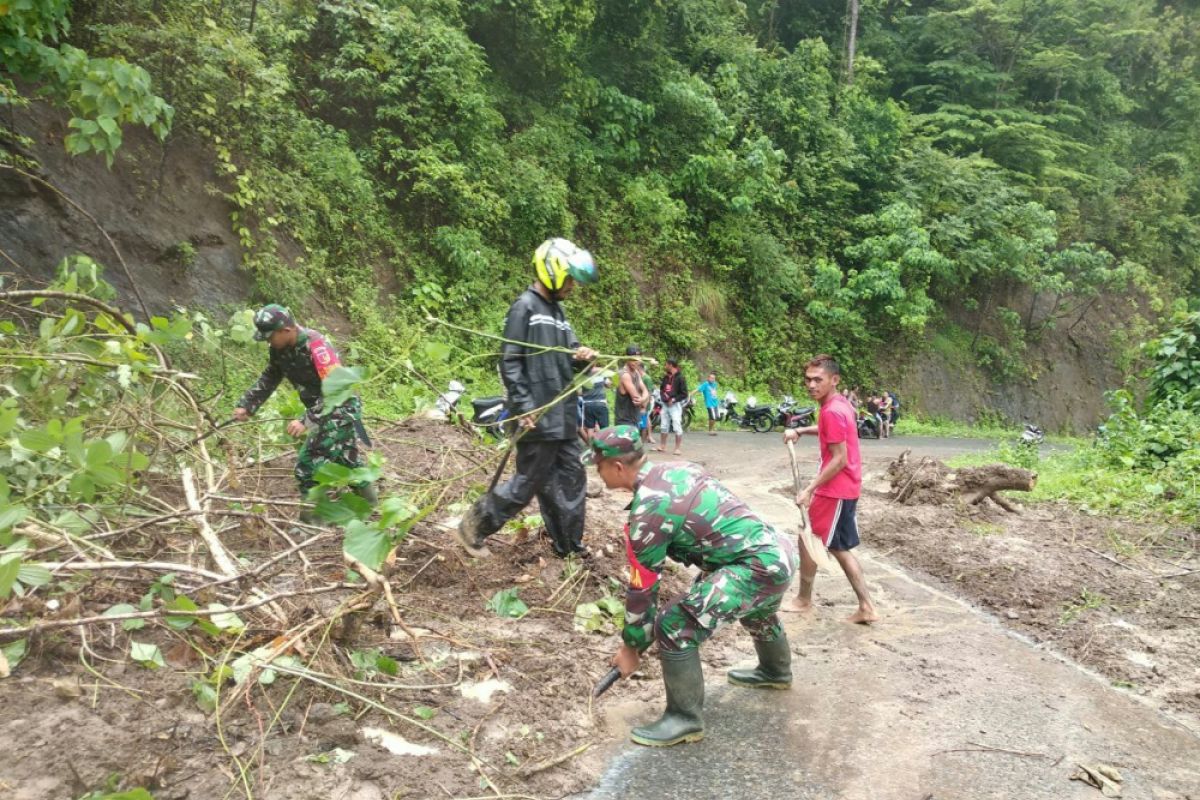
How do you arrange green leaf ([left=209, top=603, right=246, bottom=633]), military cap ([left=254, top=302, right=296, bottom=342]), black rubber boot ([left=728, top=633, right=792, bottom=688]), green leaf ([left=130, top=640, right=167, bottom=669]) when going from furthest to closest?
military cap ([left=254, top=302, right=296, bottom=342]) < black rubber boot ([left=728, top=633, right=792, bottom=688]) < green leaf ([left=209, top=603, right=246, bottom=633]) < green leaf ([left=130, top=640, right=167, bottom=669])

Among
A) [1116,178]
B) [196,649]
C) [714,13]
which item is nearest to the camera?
[196,649]

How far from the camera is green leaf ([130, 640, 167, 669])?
310 cm

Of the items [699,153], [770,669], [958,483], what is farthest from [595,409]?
[699,153]

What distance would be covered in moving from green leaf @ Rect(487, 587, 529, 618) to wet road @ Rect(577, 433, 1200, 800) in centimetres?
78

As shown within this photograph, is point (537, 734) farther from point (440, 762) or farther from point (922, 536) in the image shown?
point (922, 536)

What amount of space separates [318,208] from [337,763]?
11.1 meters

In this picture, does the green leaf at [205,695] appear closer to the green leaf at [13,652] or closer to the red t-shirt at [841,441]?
the green leaf at [13,652]

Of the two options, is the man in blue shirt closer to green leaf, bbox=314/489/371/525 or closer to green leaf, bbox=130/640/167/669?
green leaf, bbox=314/489/371/525

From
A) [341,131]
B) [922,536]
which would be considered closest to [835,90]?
[341,131]

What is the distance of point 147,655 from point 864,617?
3.91 meters

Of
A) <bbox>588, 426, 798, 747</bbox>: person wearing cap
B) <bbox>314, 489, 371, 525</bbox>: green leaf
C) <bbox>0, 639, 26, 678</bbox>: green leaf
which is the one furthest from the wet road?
<bbox>0, 639, 26, 678</bbox>: green leaf

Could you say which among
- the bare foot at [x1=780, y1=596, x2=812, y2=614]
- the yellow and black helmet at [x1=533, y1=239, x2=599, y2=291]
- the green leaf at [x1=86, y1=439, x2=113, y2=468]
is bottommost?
the bare foot at [x1=780, y1=596, x2=812, y2=614]

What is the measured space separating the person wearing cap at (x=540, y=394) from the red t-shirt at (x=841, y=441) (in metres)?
1.52

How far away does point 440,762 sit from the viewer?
3020 mm
